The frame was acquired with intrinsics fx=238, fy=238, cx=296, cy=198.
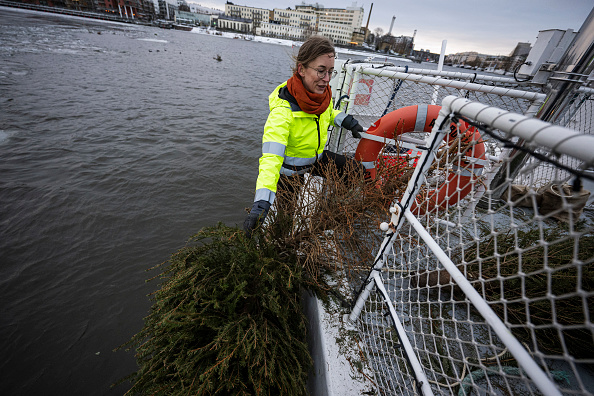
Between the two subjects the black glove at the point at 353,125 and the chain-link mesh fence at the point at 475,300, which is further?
the black glove at the point at 353,125

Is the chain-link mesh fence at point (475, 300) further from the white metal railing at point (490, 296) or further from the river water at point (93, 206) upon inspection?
the river water at point (93, 206)

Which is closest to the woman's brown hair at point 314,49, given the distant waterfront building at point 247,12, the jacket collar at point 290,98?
the jacket collar at point 290,98

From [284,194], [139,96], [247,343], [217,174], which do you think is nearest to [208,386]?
[247,343]

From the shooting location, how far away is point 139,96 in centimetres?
918

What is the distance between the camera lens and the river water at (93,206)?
95.3 inches

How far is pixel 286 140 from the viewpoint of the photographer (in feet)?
6.48

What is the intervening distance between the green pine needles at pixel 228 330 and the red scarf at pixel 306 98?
119 cm

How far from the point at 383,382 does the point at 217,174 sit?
4.87 metres

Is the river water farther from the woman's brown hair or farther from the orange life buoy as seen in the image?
the orange life buoy

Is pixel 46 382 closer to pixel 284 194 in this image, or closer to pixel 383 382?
pixel 284 194

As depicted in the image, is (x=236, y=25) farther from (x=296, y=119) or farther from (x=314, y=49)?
(x=296, y=119)

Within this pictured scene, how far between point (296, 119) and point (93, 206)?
4005 millimetres

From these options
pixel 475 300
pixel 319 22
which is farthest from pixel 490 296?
pixel 319 22

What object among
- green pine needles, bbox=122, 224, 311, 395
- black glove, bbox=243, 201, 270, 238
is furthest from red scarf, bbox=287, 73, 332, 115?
green pine needles, bbox=122, 224, 311, 395
